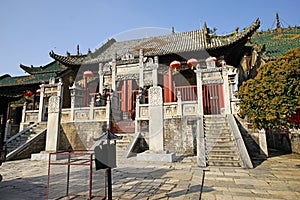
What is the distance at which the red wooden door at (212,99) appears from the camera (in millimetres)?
10523

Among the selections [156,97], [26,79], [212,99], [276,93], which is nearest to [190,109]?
[212,99]

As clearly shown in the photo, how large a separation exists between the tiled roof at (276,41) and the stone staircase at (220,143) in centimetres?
713

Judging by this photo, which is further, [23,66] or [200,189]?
[23,66]

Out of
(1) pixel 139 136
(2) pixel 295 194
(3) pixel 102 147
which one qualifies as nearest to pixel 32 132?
(1) pixel 139 136

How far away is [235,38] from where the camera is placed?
525 inches

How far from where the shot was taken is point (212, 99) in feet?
34.8

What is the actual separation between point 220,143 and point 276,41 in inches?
538

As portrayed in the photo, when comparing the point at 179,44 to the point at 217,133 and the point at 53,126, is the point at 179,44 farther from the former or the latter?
the point at 53,126

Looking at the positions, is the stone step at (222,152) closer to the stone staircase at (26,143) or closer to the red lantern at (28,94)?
the stone staircase at (26,143)

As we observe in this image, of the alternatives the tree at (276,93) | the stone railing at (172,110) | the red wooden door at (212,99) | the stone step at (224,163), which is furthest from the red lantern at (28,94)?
the tree at (276,93)

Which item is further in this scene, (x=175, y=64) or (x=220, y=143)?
(x=175, y=64)

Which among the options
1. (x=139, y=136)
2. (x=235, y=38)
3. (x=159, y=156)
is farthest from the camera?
(x=235, y=38)

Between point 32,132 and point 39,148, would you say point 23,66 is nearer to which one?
point 32,132

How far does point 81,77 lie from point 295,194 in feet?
56.5
